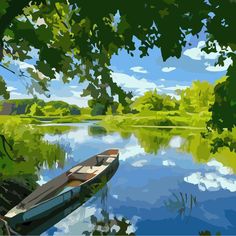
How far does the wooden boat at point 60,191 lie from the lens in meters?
13.6

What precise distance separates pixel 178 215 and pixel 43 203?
4.54 m

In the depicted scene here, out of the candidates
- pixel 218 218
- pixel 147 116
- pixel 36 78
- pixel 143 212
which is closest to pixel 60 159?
pixel 36 78

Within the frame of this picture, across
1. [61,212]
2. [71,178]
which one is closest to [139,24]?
[61,212]

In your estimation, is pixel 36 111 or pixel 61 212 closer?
pixel 61 212

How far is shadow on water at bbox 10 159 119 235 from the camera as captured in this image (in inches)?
544

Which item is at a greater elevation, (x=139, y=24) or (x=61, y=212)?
(x=139, y=24)

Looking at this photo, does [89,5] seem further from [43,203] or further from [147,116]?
[147,116]

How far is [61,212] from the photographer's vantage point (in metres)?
15.9

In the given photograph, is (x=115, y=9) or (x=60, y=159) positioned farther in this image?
(x=60, y=159)

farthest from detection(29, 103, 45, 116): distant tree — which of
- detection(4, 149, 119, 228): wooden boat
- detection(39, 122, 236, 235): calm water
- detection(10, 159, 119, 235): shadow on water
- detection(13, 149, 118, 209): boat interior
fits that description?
detection(10, 159, 119, 235): shadow on water

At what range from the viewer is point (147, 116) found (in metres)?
90.4

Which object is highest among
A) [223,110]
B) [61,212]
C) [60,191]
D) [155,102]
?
[223,110]

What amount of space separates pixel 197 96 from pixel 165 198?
77.5 metres

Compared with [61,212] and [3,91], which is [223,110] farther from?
[3,91]
